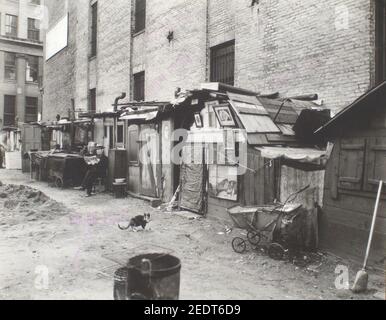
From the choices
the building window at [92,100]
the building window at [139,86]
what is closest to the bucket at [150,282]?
the building window at [139,86]

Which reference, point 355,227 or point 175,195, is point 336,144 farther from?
point 175,195

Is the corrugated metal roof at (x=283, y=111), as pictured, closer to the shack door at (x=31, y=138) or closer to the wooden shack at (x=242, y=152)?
the wooden shack at (x=242, y=152)

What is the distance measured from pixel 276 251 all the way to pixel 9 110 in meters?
34.1

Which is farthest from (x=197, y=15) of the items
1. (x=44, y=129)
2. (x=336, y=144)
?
(x=44, y=129)

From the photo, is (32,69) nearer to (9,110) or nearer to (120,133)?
(9,110)

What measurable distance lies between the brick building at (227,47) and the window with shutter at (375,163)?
2766 mm

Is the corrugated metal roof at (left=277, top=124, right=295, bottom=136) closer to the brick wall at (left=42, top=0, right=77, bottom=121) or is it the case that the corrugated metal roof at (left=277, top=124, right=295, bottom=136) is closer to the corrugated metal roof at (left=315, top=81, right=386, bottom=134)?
the corrugated metal roof at (left=315, top=81, right=386, bottom=134)

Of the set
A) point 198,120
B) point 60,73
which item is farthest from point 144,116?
point 60,73

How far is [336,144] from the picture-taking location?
714 cm

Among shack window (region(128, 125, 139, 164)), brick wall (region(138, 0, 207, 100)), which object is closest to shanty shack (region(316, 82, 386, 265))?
brick wall (region(138, 0, 207, 100))

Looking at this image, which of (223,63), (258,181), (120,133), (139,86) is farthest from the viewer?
(139,86)

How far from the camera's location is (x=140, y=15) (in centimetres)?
1814

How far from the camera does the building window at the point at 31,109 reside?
118ft

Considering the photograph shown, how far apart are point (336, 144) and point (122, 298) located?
187 inches
